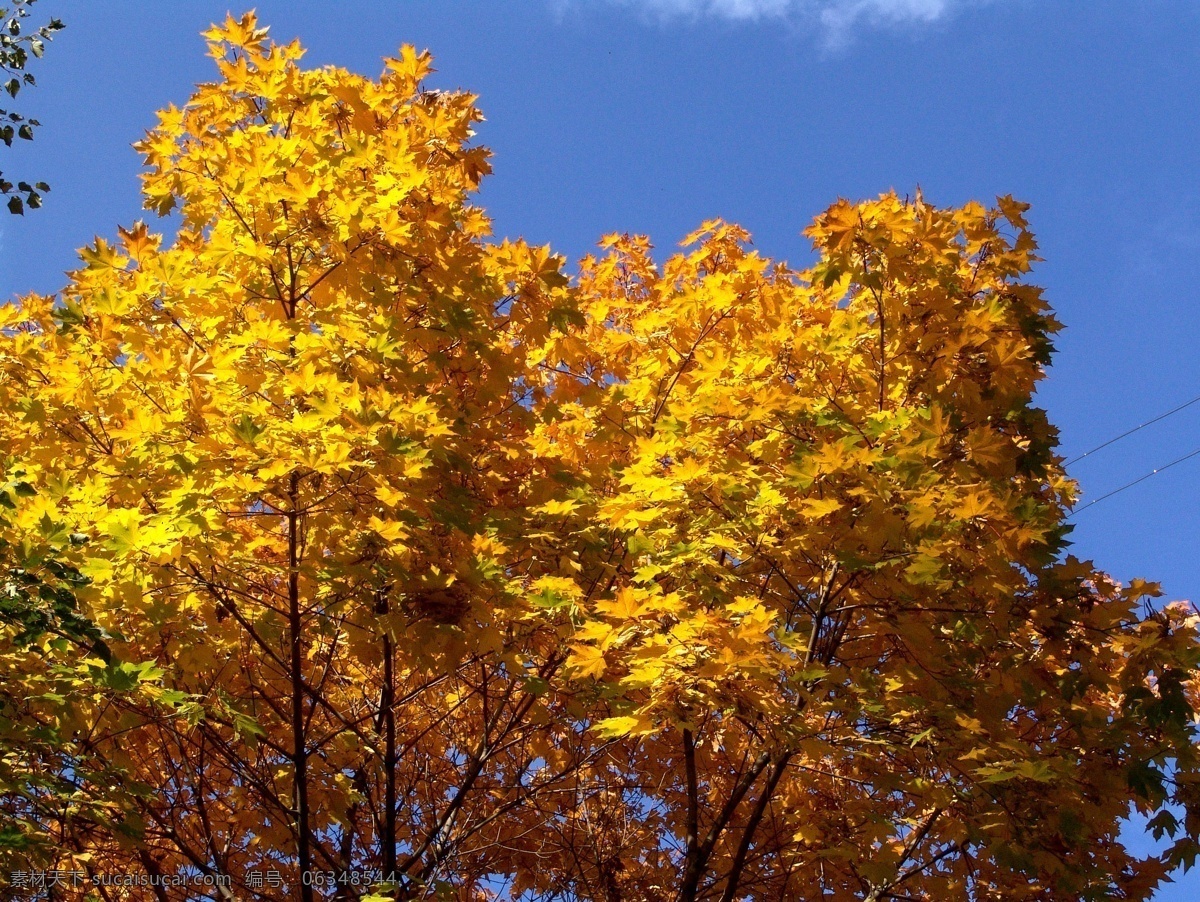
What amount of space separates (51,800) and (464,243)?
3225 mm

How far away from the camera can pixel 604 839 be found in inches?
251

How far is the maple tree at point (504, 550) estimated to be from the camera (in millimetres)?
4168

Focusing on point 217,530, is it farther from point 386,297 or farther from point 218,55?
point 218,55

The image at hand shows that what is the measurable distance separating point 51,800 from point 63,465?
4.87ft

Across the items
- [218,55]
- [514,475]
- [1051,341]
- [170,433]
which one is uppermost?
[218,55]

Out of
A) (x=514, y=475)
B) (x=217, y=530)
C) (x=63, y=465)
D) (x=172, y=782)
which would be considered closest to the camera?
(x=217, y=530)

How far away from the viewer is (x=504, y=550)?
15.0ft

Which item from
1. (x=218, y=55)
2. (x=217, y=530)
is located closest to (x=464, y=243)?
(x=218, y=55)

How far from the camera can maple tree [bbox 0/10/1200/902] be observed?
4.17 m

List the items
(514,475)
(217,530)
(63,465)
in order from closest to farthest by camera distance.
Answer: (217,530)
(63,465)
(514,475)

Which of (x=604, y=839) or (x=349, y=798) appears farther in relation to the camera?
(x=604, y=839)

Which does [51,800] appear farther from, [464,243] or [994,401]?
[994,401]

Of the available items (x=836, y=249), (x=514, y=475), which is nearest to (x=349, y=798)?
(x=514, y=475)

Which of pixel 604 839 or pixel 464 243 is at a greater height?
pixel 464 243
